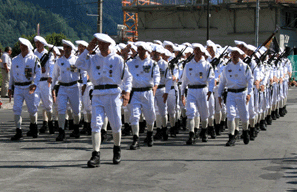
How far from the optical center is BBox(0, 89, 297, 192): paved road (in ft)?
25.2

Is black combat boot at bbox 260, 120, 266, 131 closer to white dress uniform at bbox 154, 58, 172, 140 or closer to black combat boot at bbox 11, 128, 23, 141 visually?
white dress uniform at bbox 154, 58, 172, 140

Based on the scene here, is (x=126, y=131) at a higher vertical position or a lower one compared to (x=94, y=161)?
higher

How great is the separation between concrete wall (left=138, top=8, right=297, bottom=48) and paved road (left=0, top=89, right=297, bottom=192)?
125 ft

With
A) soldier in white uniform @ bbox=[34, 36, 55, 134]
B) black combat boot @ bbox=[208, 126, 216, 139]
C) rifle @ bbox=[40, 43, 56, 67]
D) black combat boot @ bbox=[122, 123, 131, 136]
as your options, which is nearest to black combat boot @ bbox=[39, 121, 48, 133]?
soldier in white uniform @ bbox=[34, 36, 55, 134]

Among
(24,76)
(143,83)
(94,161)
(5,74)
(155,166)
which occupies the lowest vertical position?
(155,166)

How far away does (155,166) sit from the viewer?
916 cm

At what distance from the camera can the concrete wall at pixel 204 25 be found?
49844 millimetres

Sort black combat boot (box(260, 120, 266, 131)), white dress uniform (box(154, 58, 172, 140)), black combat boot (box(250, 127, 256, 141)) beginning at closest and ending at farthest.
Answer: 1. white dress uniform (box(154, 58, 172, 140))
2. black combat boot (box(250, 127, 256, 141))
3. black combat boot (box(260, 120, 266, 131))

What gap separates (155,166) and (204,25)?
44884 mm

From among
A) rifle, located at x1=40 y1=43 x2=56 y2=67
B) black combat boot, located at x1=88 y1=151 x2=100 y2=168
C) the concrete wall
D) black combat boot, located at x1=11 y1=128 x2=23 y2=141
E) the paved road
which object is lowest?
the paved road

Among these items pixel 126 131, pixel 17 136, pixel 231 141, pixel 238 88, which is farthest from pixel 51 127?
pixel 238 88

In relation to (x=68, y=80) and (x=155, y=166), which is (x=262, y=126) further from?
(x=155, y=166)

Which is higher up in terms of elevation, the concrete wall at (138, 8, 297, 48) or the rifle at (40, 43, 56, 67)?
the concrete wall at (138, 8, 297, 48)

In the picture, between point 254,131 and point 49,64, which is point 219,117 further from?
point 49,64
